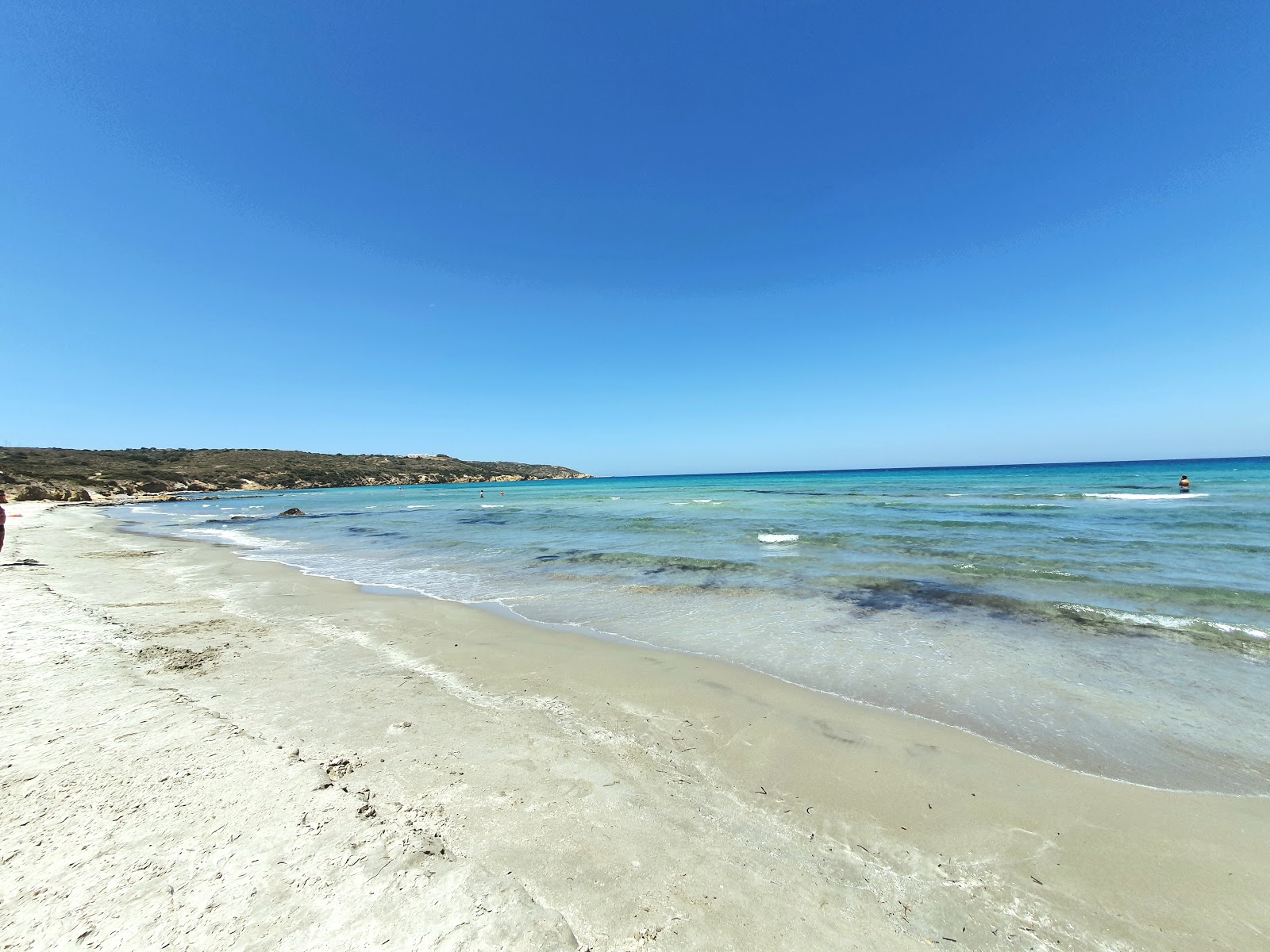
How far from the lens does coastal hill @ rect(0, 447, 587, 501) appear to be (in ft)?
161

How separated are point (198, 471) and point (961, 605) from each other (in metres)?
93.6

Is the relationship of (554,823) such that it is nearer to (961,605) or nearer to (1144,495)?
(961,605)

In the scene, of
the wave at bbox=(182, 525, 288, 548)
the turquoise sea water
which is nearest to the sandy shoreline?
the turquoise sea water

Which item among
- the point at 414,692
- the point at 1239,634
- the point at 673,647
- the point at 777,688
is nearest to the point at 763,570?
the point at 673,647

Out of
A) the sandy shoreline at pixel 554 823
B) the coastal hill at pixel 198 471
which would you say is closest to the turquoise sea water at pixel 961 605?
the sandy shoreline at pixel 554 823

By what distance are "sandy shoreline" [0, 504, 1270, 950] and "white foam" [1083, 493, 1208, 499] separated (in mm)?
40202

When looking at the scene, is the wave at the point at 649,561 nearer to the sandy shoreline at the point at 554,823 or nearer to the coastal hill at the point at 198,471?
the sandy shoreline at the point at 554,823

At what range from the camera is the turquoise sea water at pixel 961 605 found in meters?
5.04

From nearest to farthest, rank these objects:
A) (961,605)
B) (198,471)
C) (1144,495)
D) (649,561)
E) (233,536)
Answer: (961,605), (649,561), (233,536), (1144,495), (198,471)

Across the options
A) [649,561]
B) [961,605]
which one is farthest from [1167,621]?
[649,561]

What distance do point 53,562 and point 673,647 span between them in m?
16.9

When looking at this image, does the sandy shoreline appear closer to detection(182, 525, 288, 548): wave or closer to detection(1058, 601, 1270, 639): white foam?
detection(1058, 601, 1270, 639): white foam

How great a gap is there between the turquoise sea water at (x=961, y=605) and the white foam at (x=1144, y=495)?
10446mm

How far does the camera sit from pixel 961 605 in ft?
30.2
